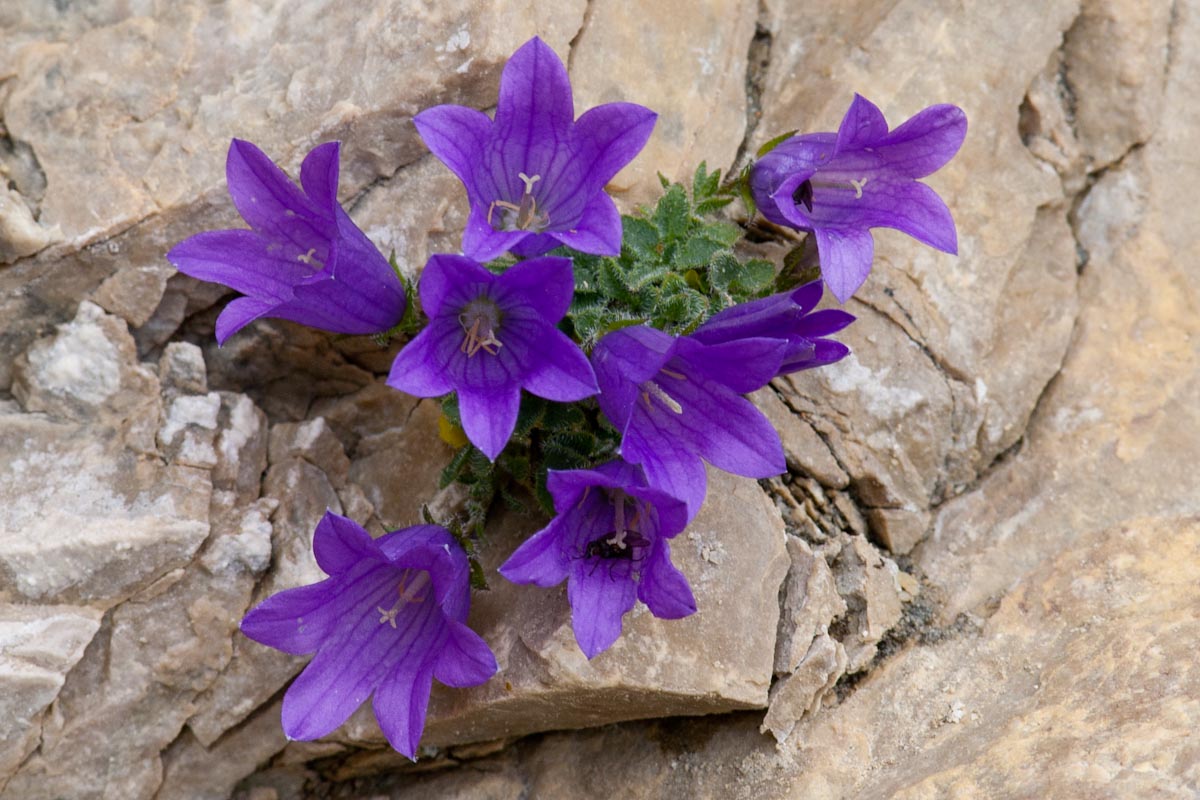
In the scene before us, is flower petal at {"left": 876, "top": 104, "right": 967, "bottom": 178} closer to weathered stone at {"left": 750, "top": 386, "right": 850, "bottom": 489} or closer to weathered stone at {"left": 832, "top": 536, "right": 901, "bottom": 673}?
weathered stone at {"left": 750, "top": 386, "right": 850, "bottom": 489}

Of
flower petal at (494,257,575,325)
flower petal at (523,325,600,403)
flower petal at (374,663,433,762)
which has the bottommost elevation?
flower petal at (374,663,433,762)

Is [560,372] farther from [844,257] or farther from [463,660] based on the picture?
[844,257]

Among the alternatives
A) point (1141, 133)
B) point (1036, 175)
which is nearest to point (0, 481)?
point (1036, 175)

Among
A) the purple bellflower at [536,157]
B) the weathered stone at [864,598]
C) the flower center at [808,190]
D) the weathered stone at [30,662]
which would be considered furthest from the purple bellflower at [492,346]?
the weathered stone at [30,662]

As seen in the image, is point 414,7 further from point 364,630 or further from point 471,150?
point 364,630

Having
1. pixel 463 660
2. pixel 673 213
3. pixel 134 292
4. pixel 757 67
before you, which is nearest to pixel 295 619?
pixel 463 660

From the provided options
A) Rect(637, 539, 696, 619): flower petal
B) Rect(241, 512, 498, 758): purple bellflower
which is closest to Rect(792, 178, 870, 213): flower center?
Rect(637, 539, 696, 619): flower petal

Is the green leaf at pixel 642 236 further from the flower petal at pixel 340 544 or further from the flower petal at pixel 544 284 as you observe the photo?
the flower petal at pixel 340 544
